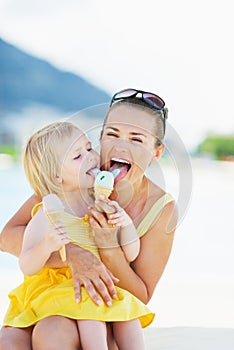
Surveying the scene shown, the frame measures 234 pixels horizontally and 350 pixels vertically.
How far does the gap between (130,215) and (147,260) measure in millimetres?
117

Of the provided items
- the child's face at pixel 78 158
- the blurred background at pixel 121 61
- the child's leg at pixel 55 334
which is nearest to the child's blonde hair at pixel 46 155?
the child's face at pixel 78 158

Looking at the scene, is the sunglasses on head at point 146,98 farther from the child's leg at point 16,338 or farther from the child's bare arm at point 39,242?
the child's leg at point 16,338

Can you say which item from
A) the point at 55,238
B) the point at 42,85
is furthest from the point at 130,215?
the point at 42,85

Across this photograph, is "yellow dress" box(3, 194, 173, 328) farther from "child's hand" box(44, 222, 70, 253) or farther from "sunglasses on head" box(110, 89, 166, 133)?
"sunglasses on head" box(110, 89, 166, 133)

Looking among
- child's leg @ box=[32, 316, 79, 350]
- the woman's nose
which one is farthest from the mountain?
child's leg @ box=[32, 316, 79, 350]

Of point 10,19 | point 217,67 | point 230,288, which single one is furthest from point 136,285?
point 10,19

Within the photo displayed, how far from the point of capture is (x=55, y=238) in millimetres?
1494

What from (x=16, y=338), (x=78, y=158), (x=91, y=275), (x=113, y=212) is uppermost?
(x=78, y=158)

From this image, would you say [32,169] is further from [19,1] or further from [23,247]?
[19,1]

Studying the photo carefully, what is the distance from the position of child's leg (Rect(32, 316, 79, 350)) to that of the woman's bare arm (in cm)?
17

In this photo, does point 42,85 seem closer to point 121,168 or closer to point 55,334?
point 121,168

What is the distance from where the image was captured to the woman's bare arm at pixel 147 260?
158 centimetres

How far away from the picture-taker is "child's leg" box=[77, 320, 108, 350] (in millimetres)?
1457

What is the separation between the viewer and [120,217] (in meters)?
1.52
